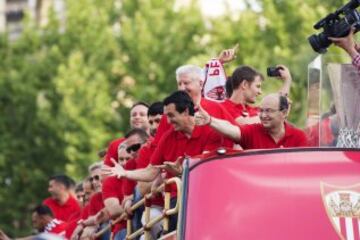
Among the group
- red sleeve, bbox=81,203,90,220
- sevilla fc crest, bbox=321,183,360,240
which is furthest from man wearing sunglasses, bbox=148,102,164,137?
sevilla fc crest, bbox=321,183,360,240

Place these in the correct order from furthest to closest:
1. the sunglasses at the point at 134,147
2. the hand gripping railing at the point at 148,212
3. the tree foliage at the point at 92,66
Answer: the tree foliage at the point at 92,66 → the sunglasses at the point at 134,147 → the hand gripping railing at the point at 148,212

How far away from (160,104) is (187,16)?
4068 centimetres

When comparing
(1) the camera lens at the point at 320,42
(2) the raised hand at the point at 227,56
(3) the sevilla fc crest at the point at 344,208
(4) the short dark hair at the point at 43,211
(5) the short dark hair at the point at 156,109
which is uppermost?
(1) the camera lens at the point at 320,42

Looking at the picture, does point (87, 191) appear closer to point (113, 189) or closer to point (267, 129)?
point (113, 189)

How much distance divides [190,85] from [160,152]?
3.75 ft

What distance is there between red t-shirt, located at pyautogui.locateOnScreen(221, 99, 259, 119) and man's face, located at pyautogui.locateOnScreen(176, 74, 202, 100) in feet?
0.90

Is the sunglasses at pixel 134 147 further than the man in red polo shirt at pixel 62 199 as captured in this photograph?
No

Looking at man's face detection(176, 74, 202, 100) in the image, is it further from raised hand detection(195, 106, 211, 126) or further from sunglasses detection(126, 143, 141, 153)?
sunglasses detection(126, 143, 141, 153)

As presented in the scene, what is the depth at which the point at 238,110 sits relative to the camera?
1548cm

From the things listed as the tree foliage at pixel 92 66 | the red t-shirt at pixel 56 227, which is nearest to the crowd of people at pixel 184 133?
the red t-shirt at pixel 56 227

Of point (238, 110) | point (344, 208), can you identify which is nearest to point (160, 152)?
point (238, 110)

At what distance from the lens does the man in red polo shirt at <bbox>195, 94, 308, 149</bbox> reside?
1376 centimetres

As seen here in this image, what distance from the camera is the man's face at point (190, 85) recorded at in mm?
15188

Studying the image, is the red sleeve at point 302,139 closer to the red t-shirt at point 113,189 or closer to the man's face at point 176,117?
the man's face at point 176,117
